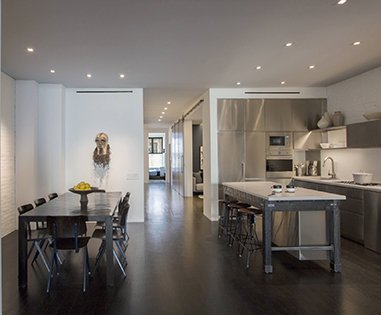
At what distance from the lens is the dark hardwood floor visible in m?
3.10

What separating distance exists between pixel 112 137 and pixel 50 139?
1.27 m

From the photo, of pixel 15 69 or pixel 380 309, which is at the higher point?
pixel 15 69

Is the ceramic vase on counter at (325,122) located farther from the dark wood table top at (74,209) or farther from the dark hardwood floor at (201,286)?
the dark wood table top at (74,209)

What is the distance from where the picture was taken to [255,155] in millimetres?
7473

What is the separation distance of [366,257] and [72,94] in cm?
637

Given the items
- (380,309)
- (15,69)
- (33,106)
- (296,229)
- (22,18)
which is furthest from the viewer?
(33,106)

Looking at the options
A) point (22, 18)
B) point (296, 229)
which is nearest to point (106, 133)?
point (22, 18)

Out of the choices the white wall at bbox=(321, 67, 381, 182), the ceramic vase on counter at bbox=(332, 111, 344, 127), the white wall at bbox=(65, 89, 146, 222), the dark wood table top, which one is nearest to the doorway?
the white wall at bbox=(65, 89, 146, 222)

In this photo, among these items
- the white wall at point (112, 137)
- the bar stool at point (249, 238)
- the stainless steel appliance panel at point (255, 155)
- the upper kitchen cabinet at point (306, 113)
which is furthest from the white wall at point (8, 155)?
the upper kitchen cabinet at point (306, 113)

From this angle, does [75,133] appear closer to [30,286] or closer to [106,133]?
[106,133]

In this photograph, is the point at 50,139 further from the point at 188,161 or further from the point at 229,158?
the point at 188,161

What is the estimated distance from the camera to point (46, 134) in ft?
22.5

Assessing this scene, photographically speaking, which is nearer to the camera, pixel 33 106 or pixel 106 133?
pixel 33 106

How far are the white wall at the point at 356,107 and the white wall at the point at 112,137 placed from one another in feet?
13.9
